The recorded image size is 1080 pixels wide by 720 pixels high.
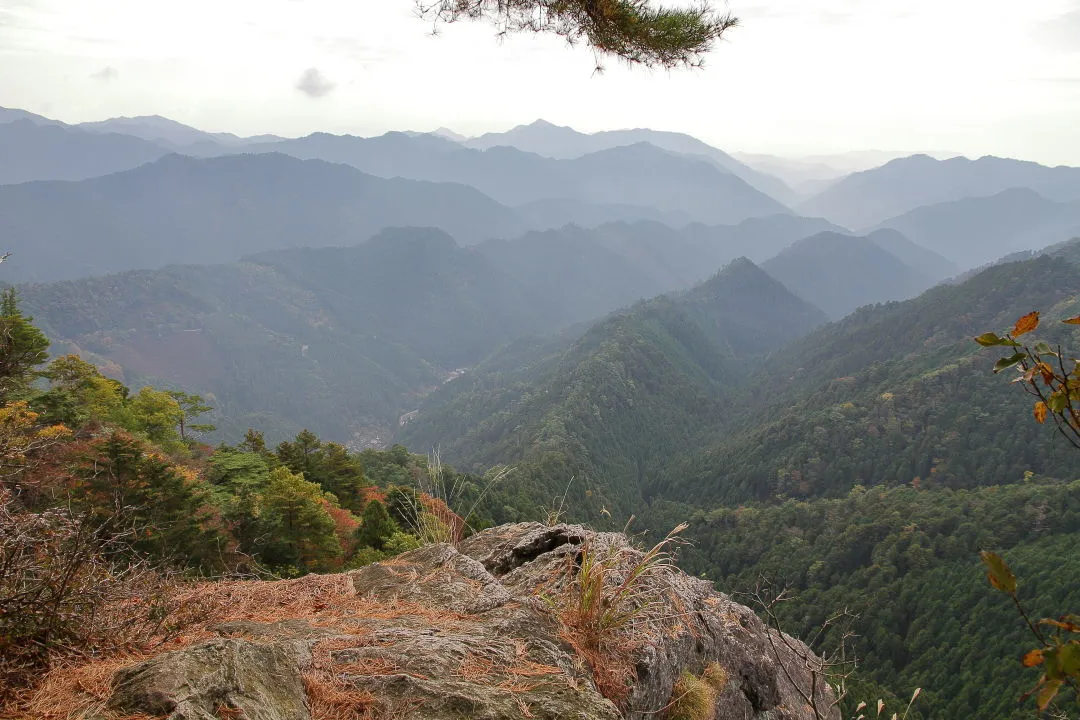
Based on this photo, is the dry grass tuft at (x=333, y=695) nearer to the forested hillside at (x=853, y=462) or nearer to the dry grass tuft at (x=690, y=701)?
the forested hillside at (x=853, y=462)

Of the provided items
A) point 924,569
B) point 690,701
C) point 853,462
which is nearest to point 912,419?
point 853,462

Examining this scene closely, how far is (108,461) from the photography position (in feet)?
36.4

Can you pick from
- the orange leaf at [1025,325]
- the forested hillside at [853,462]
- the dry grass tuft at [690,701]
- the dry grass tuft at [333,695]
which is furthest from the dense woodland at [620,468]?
the orange leaf at [1025,325]

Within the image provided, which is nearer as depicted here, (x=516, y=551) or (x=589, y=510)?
(x=516, y=551)

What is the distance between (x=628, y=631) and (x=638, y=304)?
18645 cm

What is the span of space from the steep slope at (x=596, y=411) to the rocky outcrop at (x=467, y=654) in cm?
4917

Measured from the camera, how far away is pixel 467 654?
351 cm

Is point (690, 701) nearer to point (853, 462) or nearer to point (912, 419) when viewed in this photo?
point (853, 462)

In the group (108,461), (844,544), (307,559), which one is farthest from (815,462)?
(108,461)

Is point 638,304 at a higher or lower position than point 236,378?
higher

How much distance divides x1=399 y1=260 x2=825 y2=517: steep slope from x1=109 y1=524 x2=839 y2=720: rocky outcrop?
49.2 metres

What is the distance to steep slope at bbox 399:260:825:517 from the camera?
85812 mm

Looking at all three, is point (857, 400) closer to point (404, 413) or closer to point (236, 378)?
point (404, 413)

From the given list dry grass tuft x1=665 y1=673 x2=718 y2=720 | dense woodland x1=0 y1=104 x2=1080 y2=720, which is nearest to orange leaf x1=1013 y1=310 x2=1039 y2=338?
dense woodland x1=0 y1=104 x2=1080 y2=720
